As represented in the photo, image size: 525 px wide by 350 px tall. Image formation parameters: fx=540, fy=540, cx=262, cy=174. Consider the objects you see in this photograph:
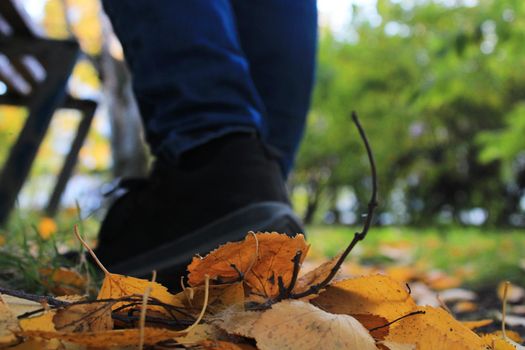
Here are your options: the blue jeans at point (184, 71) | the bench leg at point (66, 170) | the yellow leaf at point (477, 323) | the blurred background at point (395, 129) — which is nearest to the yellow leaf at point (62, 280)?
the blue jeans at point (184, 71)

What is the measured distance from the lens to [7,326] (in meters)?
0.50

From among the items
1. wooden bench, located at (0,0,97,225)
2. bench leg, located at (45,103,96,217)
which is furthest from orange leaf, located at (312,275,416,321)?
bench leg, located at (45,103,96,217)

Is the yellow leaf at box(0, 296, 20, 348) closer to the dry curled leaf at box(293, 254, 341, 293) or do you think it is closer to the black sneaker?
the dry curled leaf at box(293, 254, 341, 293)

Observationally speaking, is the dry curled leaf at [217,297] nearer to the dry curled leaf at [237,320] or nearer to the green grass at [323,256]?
the dry curled leaf at [237,320]

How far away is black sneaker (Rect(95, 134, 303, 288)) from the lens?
100 centimetres

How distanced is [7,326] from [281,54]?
3.36 feet

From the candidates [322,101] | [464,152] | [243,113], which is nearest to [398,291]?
[243,113]

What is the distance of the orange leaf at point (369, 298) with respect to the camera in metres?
0.67

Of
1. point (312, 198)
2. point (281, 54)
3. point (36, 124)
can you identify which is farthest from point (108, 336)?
point (312, 198)

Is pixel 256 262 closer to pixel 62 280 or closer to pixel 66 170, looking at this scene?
pixel 62 280

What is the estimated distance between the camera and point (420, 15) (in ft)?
11.6

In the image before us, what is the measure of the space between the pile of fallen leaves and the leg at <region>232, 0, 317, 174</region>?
0.68 m

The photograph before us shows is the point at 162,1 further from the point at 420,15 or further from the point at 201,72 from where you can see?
the point at 420,15

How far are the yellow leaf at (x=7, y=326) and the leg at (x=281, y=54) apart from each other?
87cm
